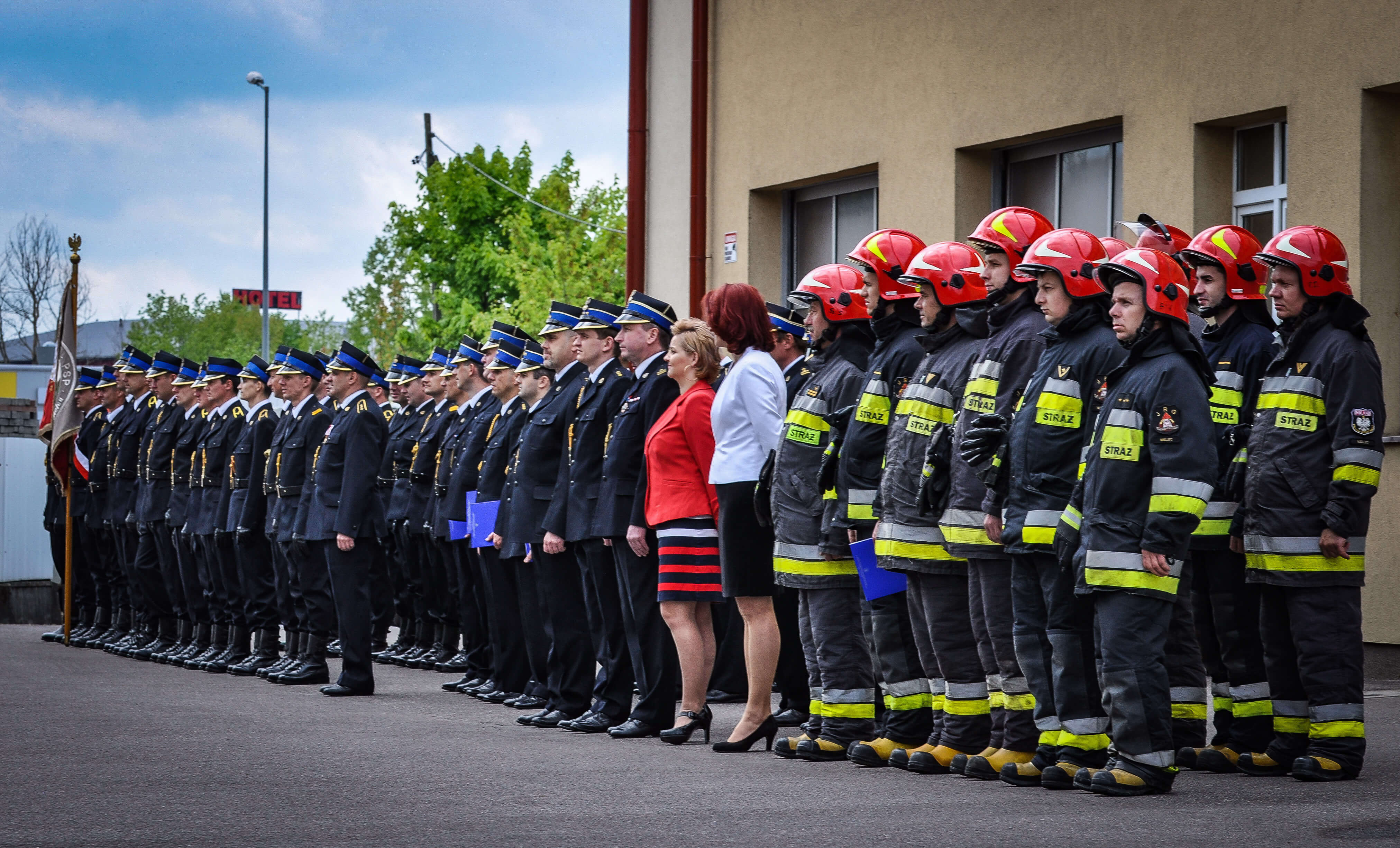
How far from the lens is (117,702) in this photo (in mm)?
11820

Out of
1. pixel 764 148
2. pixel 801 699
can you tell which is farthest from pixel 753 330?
pixel 764 148

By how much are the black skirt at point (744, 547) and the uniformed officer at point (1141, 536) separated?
2104 millimetres

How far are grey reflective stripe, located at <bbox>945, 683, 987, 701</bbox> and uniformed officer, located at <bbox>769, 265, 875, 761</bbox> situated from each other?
0.72 meters

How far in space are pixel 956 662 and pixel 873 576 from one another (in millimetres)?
589

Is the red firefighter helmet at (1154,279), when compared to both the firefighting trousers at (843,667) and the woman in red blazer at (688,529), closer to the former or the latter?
the firefighting trousers at (843,667)

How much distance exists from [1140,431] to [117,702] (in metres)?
7.28

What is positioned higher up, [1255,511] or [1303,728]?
[1255,511]

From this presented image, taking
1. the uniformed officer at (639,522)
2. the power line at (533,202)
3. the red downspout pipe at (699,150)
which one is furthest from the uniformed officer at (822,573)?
the power line at (533,202)

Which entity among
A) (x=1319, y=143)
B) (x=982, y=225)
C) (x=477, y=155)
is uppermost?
(x=477, y=155)

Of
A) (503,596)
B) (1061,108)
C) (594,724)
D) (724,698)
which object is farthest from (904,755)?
(1061,108)

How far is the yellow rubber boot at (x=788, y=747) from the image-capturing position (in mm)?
8805

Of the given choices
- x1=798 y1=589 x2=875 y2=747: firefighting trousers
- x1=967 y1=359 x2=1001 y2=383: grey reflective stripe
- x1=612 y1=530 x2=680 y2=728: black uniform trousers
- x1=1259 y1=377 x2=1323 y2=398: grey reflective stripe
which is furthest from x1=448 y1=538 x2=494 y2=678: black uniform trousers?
x1=1259 y1=377 x2=1323 y2=398: grey reflective stripe

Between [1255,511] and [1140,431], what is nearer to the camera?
[1140,431]

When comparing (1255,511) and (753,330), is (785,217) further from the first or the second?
(1255,511)
